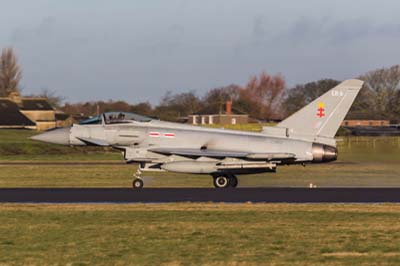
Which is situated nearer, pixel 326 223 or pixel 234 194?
pixel 326 223

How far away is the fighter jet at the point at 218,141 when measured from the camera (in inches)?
1137

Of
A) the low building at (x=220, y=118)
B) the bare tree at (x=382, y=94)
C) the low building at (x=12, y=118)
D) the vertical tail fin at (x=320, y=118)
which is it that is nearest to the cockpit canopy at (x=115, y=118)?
the vertical tail fin at (x=320, y=118)

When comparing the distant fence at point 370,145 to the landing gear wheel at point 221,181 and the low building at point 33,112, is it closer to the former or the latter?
the landing gear wheel at point 221,181

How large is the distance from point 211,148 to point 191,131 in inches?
40.3

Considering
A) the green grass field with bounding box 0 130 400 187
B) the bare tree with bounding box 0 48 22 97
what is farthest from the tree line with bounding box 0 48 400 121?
the green grass field with bounding box 0 130 400 187

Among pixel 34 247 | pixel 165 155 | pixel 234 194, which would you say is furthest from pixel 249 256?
pixel 165 155

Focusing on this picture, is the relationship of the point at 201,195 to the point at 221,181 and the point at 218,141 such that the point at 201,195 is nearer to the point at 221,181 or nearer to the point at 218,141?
the point at 221,181

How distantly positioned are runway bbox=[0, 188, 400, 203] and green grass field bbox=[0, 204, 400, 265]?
167cm

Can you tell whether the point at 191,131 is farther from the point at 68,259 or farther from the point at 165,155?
the point at 68,259

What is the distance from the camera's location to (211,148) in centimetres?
2959

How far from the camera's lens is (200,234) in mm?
15680

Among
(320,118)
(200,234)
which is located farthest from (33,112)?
(200,234)

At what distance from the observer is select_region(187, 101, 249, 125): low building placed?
135125mm

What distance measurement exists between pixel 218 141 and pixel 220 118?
106m
